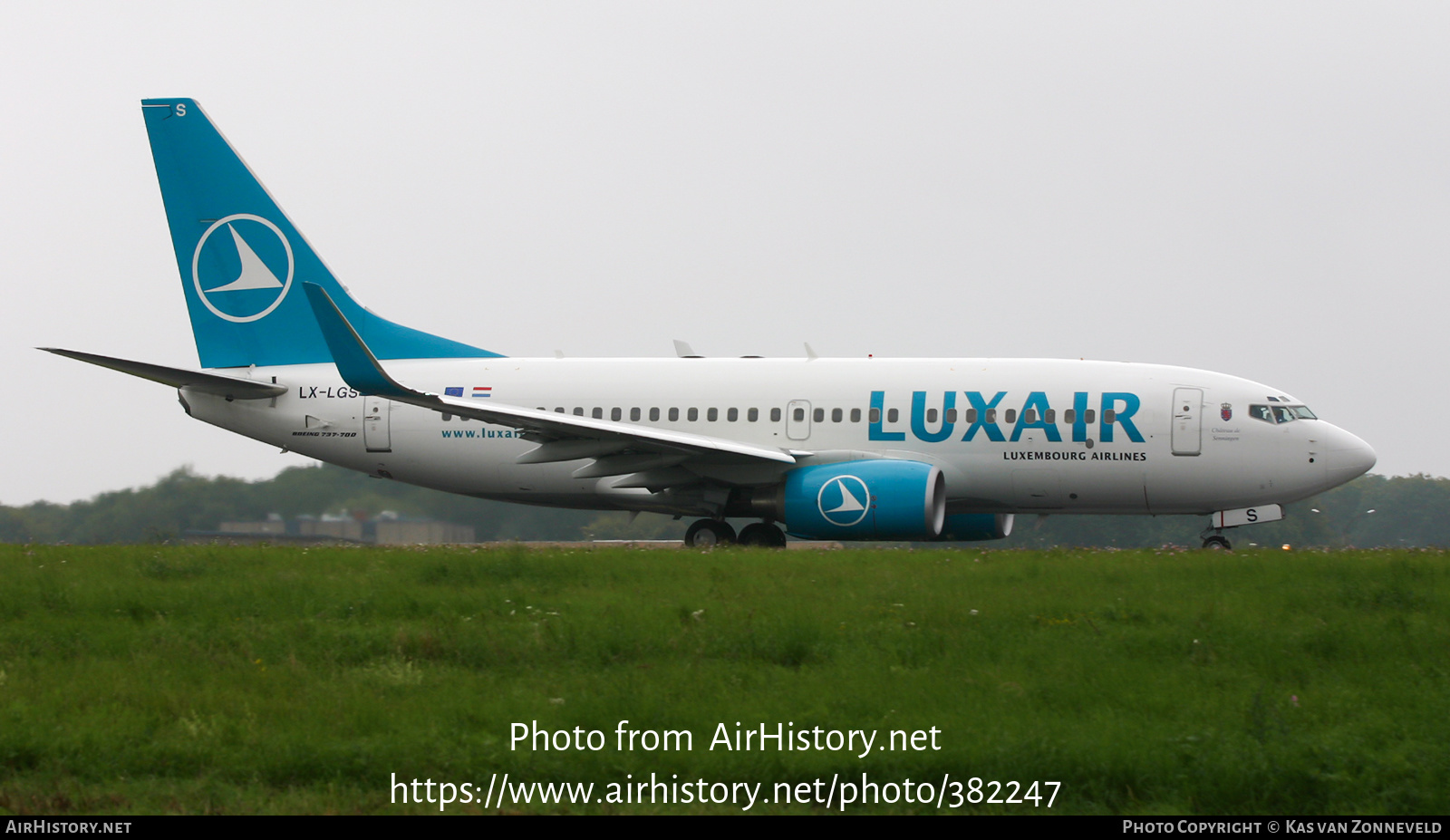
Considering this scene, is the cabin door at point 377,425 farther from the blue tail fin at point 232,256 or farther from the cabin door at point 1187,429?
the cabin door at point 1187,429

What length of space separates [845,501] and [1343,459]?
25.4 ft

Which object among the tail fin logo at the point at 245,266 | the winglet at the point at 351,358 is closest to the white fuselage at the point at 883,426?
the tail fin logo at the point at 245,266

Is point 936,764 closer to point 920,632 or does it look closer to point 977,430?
point 920,632

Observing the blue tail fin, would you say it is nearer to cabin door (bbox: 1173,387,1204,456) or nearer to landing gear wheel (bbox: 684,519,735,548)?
landing gear wheel (bbox: 684,519,735,548)

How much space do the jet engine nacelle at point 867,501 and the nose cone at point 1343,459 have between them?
5960 millimetres

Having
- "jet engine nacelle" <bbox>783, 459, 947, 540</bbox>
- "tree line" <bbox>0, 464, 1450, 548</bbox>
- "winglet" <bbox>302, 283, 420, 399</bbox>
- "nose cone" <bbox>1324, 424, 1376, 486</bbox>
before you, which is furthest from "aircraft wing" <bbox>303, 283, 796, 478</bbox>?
"nose cone" <bbox>1324, 424, 1376, 486</bbox>

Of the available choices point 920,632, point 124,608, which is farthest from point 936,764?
point 124,608

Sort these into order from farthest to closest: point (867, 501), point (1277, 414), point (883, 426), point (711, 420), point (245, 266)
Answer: point (245, 266) → point (711, 420) → point (883, 426) → point (1277, 414) → point (867, 501)

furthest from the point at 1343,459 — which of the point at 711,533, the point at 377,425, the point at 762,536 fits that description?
the point at 377,425

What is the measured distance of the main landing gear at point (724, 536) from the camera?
21391 mm

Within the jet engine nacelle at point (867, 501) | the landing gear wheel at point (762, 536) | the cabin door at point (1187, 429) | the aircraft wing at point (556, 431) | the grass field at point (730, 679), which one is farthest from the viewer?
the landing gear wheel at point (762, 536)

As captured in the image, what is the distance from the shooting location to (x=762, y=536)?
2145 cm

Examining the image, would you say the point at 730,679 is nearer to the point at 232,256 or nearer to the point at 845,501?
the point at 845,501
